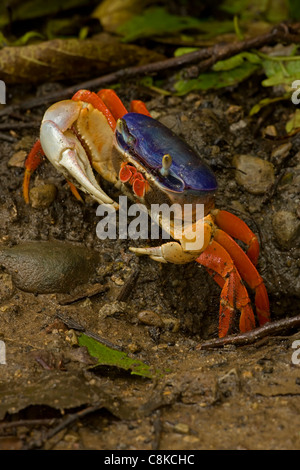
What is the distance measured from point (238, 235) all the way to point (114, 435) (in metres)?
1.62

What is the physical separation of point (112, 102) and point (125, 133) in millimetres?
364

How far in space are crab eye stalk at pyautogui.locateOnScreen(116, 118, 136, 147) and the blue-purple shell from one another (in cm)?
1

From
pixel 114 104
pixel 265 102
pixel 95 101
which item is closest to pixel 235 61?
pixel 265 102

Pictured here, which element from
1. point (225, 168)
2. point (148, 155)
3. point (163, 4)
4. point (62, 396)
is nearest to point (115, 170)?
point (148, 155)

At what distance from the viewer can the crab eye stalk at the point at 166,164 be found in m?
3.01

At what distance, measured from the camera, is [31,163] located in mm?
3400

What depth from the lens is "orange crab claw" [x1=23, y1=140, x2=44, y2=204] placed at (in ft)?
11.1

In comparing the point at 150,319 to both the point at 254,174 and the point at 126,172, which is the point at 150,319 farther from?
the point at 254,174

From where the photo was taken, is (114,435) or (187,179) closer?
(114,435)

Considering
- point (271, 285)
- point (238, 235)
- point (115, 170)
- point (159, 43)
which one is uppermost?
point (159, 43)

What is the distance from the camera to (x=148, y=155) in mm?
3131

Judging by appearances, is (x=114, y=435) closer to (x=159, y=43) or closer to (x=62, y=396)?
(x=62, y=396)

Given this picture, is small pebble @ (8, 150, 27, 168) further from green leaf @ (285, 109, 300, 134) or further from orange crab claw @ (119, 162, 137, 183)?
green leaf @ (285, 109, 300, 134)

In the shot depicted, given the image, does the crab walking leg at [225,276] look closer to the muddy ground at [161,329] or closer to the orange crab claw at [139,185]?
the muddy ground at [161,329]
